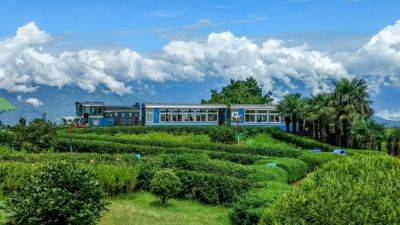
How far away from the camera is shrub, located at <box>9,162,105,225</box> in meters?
13.4

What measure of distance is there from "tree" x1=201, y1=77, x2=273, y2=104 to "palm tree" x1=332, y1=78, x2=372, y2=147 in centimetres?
3959

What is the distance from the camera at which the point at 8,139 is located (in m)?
43.8

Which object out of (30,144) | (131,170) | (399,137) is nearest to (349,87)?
(399,137)

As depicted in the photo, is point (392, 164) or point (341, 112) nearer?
point (392, 164)

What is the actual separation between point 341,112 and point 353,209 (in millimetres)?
49288

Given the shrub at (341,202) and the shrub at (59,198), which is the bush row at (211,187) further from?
the shrub at (341,202)

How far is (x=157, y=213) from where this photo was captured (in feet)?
68.0

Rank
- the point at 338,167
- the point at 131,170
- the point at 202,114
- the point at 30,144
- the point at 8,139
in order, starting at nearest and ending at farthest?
the point at 338,167
the point at 131,170
the point at 30,144
the point at 8,139
the point at 202,114

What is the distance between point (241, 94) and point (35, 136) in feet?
212

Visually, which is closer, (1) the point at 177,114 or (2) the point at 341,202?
(2) the point at 341,202

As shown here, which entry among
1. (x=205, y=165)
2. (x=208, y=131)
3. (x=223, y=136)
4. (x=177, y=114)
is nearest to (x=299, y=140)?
(x=208, y=131)

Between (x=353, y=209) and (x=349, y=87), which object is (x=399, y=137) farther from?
(x=353, y=209)

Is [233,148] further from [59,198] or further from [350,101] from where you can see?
[59,198]

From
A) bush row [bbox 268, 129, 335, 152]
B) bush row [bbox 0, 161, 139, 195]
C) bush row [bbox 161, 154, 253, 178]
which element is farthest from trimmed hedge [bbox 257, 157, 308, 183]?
bush row [bbox 268, 129, 335, 152]
